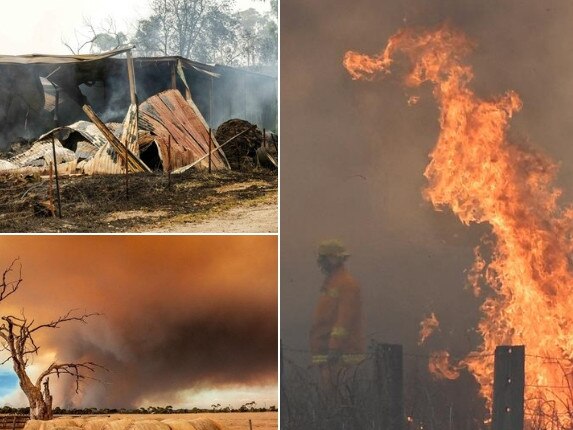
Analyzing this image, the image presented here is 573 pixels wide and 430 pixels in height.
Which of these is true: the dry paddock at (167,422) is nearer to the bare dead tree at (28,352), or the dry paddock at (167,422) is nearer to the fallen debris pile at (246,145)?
the bare dead tree at (28,352)

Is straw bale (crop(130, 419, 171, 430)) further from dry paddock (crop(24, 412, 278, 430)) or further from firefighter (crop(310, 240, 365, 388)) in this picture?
firefighter (crop(310, 240, 365, 388))

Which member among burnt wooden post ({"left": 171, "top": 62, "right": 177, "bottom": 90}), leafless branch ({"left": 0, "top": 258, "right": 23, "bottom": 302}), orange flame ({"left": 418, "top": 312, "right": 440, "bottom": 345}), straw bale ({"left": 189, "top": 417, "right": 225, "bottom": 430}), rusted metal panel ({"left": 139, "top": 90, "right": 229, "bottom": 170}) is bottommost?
straw bale ({"left": 189, "top": 417, "right": 225, "bottom": 430})

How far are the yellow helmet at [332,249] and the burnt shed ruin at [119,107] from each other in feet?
2.51

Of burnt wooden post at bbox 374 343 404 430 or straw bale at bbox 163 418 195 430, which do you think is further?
burnt wooden post at bbox 374 343 404 430

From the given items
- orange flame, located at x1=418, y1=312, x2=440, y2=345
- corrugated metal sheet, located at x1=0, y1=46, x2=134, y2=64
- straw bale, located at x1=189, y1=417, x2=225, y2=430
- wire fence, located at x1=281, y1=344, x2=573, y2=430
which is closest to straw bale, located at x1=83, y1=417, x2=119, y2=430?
straw bale, located at x1=189, y1=417, x2=225, y2=430

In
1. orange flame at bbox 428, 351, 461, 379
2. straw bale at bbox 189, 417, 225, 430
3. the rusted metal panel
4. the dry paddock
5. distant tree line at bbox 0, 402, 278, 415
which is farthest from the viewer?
the rusted metal panel

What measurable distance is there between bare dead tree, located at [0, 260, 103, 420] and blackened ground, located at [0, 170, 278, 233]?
411 millimetres

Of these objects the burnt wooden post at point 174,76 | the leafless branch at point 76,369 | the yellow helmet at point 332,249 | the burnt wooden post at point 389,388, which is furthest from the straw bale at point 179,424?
the burnt wooden post at point 174,76

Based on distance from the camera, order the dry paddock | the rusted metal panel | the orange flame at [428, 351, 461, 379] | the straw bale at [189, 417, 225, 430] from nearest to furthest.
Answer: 1. the dry paddock
2. the straw bale at [189, 417, 225, 430]
3. the orange flame at [428, 351, 461, 379]
4. the rusted metal panel

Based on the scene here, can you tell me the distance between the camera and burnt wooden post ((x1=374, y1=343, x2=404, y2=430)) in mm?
5484

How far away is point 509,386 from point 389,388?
0.68 metres

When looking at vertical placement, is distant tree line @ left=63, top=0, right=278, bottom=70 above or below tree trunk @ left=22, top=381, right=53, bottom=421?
above

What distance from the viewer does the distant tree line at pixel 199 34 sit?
5.54 m

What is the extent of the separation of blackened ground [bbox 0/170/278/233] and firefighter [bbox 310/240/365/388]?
0.41 meters
